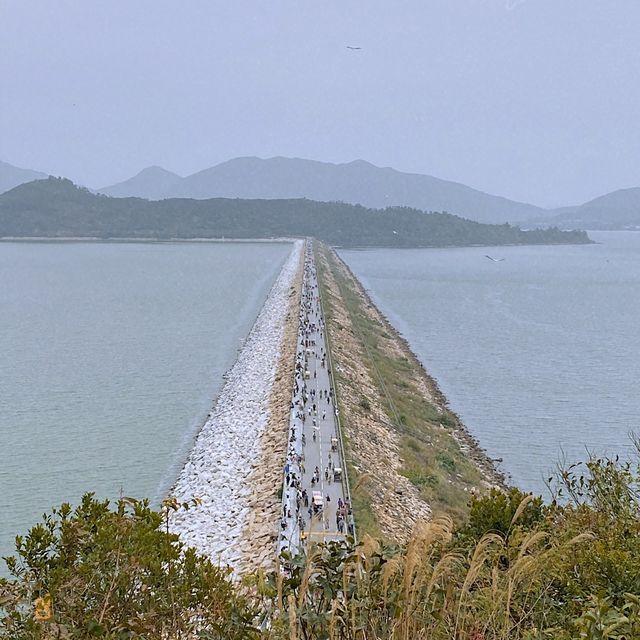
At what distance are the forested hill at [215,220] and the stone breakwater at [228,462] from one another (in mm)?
114826

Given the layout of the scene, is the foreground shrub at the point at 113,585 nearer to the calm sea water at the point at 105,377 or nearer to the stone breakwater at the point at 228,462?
the stone breakwater at the point at 228,462

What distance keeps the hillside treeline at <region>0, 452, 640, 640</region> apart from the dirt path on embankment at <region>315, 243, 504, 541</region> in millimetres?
2574

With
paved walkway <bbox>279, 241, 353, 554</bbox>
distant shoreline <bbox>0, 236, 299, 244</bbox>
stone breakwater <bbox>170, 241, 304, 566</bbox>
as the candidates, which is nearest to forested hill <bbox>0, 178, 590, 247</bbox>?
distant shoreline <bbox>0, 236, 299, 244</bbox>

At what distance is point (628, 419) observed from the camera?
2447 cm

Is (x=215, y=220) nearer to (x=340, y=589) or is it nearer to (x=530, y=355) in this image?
(x=530, y=355)

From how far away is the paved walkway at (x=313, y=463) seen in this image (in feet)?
40.9

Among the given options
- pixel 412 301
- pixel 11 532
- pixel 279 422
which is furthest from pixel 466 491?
pixel 412 301

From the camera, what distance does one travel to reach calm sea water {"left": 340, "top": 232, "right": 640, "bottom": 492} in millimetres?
22938

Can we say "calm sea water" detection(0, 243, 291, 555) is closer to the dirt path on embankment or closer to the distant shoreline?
the dirt path on embankment

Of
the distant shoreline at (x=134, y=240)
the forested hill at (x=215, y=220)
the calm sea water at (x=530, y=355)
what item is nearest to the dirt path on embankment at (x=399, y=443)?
the calm sea water at (x=530, y=355)

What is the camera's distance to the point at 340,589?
3.97 m

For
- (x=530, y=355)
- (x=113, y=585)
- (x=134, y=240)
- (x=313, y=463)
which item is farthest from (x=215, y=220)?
(x=113, y=585)

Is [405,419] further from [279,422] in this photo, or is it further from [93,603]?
[93,603]

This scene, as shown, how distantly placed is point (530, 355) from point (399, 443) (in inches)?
675
